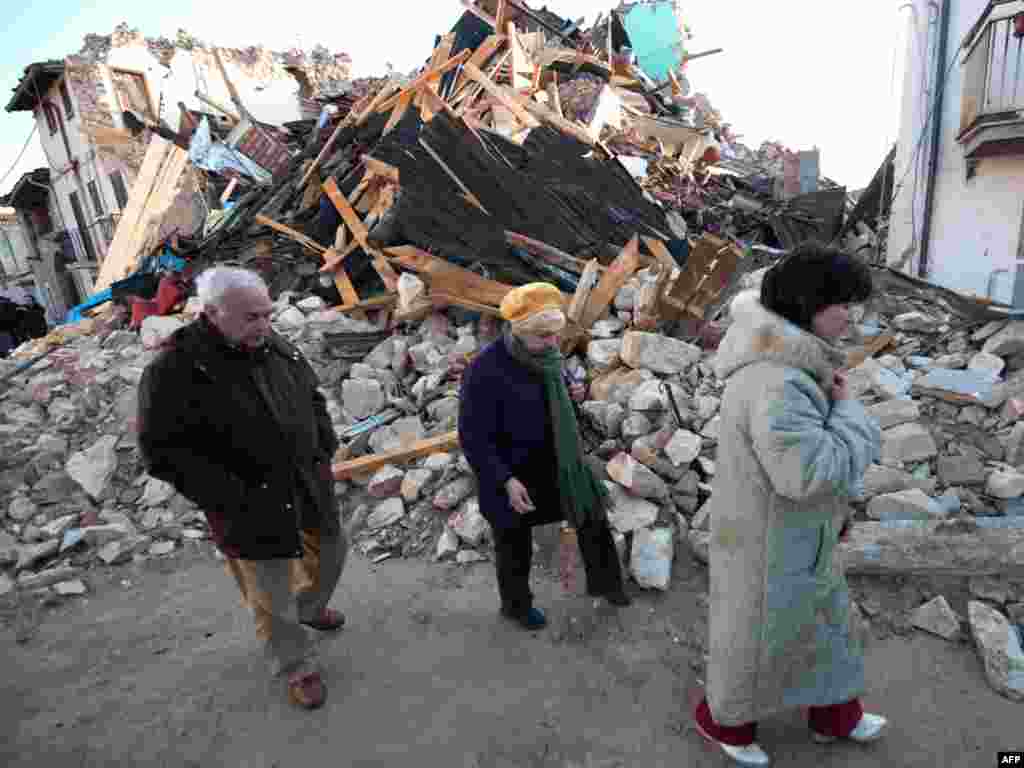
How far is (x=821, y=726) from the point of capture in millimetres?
2082

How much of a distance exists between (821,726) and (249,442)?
8.07 feet

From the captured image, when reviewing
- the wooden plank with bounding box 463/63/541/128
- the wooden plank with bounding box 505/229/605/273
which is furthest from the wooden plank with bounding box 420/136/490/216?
the wooden plank with bounding box 463/63/541/128

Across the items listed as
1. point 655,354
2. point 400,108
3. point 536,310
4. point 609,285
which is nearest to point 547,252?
point 609,285

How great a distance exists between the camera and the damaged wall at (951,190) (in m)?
5.93

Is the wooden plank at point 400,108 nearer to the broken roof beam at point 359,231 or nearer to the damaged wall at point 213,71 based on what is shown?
the broken roof beam at point 359,231

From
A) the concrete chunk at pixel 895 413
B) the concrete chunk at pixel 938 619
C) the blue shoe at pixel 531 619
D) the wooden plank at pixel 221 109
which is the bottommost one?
the concrete chunk at pixel 938 619

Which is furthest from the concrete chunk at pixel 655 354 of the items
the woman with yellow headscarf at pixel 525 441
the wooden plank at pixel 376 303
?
the wooden plank at pixel 376 303

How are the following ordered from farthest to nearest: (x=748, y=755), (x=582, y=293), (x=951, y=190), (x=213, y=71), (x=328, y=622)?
(x=213, y=71) → (x=951, y=190) → (x=582, y=293) → (x=328, y=622) → (x=748, y=755)

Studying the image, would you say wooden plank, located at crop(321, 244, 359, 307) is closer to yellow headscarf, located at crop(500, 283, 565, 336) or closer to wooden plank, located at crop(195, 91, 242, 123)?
yellow headscarf, located at crop(500, 283, 565, 336)

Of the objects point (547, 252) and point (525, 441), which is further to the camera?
point (547, 252)

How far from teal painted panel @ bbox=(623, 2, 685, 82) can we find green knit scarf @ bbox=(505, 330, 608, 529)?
16703 mm

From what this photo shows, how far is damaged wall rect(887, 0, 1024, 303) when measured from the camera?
19.5 ft

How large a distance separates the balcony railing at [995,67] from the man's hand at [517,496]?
6268 mm

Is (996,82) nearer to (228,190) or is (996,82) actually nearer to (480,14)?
(480,14)
